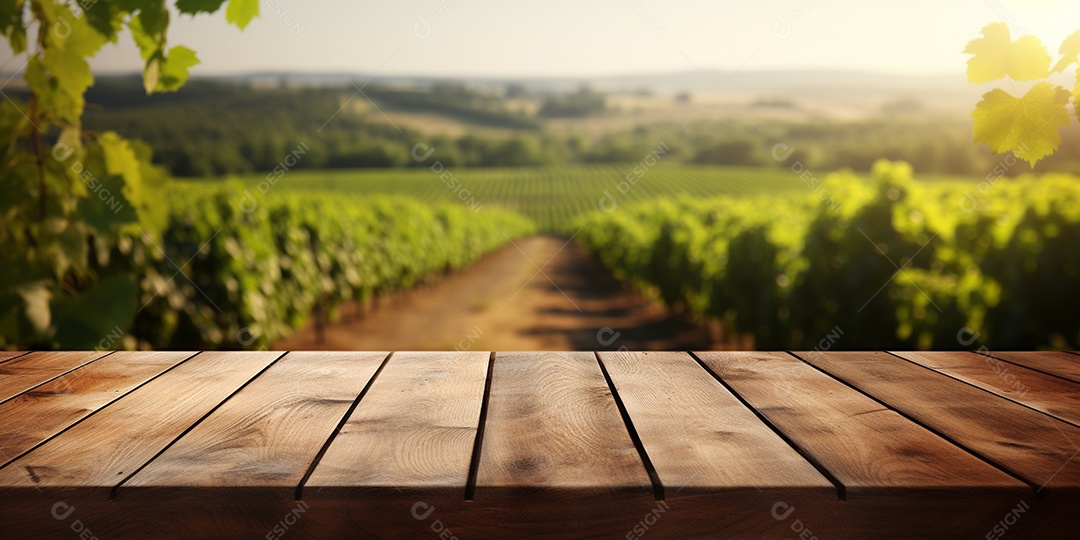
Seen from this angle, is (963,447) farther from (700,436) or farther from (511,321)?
(511,321)

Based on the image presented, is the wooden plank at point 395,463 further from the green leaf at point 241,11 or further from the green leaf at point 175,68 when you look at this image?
the green leaf at point 175,68

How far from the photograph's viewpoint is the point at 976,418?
1478 millimetres

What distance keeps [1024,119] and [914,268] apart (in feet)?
17.9

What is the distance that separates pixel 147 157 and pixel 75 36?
42 centimetres

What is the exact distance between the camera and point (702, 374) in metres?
1.82

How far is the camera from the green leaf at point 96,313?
2.16 metres

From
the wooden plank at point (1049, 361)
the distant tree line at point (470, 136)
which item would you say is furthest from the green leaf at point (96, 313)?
the distant tree line at point (470, 136)

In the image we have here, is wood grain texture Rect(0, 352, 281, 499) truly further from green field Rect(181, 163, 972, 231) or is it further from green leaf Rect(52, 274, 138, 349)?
green field Rect(181, 163, 972, 231)

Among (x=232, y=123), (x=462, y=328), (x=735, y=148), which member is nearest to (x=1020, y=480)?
(x=462, y=328)

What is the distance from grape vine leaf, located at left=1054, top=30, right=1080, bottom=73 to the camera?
1353 mm

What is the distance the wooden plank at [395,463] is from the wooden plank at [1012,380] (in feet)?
3.98

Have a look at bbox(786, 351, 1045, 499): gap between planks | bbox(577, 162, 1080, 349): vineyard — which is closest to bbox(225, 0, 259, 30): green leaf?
bbox(786, 351, 1045, 499): gap between planks

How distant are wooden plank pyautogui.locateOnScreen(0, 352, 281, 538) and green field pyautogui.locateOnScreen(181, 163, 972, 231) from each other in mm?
60550

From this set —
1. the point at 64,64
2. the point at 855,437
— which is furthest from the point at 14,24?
the point at 855,437
